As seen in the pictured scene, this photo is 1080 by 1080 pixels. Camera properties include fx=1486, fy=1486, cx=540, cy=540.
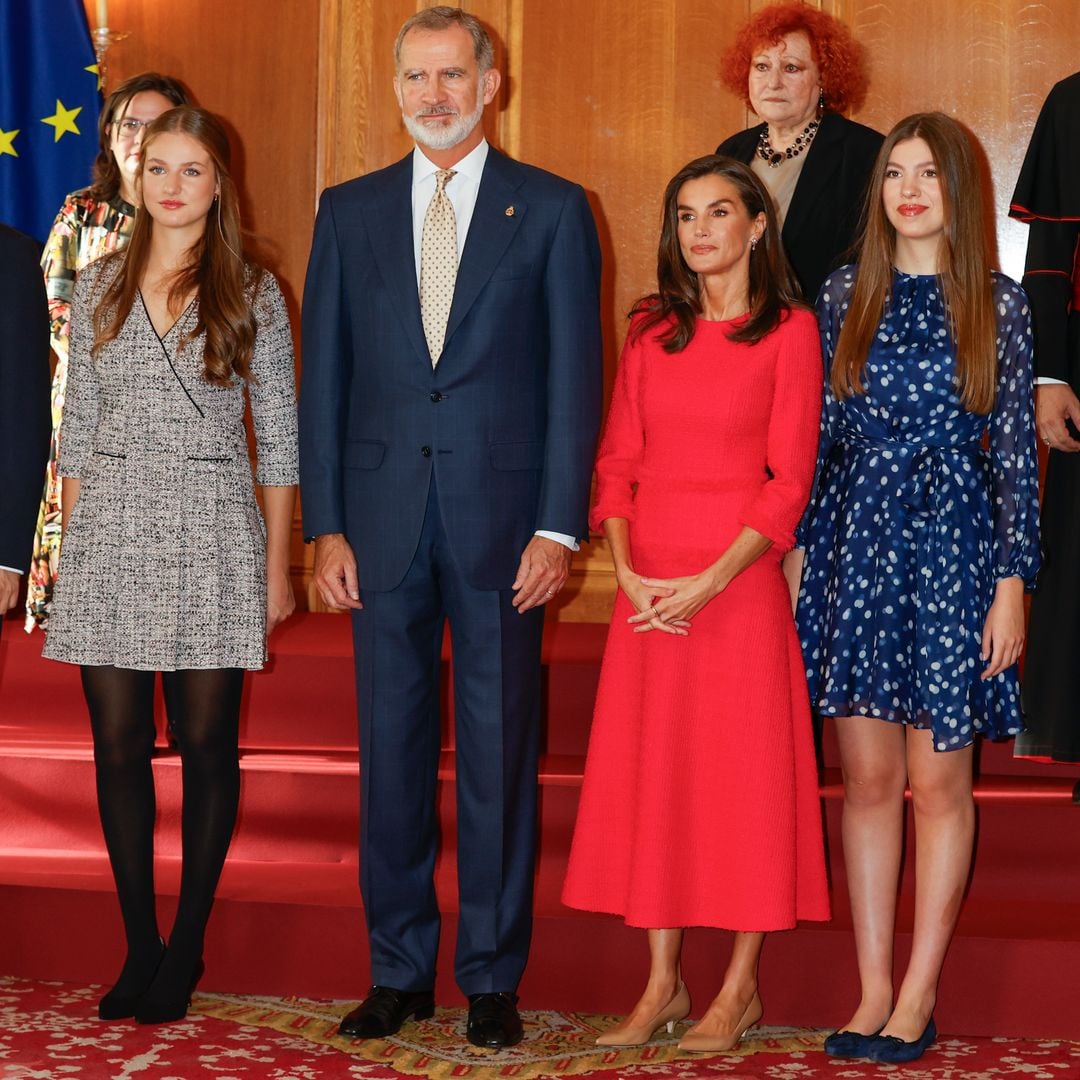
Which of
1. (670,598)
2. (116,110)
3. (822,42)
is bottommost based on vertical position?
(670,598)

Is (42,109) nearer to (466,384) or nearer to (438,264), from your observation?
(438,264)

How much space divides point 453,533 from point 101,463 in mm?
692

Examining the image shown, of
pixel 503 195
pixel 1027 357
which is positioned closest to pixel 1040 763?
pixel 1027 357

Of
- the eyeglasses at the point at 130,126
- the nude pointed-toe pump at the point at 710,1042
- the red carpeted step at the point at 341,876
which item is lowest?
the nude pointed-toe pump at the point at 710,1042

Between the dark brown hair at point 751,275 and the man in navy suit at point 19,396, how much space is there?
3.64 ft

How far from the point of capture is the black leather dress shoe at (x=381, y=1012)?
2801 mm

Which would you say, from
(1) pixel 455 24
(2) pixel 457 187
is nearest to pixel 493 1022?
(2) pixel 457 187

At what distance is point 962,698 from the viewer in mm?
2648

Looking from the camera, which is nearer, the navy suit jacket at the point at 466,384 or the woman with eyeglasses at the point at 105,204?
the navy suit jacket at the point at 466,384

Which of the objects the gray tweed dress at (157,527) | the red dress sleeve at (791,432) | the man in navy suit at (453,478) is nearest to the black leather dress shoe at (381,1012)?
the man in navy suit at (453,478)

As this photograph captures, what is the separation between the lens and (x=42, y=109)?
5.28 metres

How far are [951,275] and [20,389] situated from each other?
166 centimetres

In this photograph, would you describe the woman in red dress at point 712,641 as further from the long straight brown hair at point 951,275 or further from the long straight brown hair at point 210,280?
the long straight brown hair at point 210,280

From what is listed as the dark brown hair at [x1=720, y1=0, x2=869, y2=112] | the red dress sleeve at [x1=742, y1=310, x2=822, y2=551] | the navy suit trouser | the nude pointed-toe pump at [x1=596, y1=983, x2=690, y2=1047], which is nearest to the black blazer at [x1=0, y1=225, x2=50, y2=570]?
the navy suit trouser
